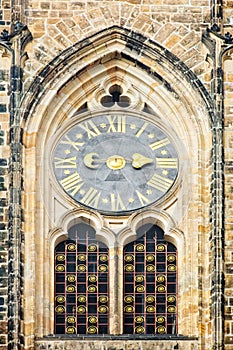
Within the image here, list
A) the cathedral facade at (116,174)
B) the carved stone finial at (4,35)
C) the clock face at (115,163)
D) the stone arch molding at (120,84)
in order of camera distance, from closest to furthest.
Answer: the cathedral facade at (116,174), the clock face at (115,163), the stone arch molding at (120,84), the carved stone finial at (4,35)

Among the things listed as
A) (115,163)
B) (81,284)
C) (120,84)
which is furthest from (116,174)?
(81,284)

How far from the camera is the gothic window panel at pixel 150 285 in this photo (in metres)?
31.8

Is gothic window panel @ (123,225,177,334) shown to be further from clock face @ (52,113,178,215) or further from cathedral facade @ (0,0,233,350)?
clock face @ (52,113,178,215)

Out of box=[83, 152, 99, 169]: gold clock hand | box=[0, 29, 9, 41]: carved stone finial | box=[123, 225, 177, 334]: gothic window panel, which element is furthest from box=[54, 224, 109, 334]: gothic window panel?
box=[0, 29, 9, 41]: carved stone finial

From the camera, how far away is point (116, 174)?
32438 millimetres

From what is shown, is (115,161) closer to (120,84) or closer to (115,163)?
(115,163)

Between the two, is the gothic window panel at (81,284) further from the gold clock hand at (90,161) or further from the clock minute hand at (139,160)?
the clock minute hand at (139,160)

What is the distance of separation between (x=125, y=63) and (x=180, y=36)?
877 millimetres

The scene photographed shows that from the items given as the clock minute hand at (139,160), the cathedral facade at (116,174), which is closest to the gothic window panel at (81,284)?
the cathedral facade at (116,174)

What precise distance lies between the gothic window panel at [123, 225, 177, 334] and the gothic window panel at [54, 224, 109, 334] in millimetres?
319

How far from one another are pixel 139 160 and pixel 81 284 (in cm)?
196

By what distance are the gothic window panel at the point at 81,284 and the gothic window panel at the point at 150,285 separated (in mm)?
319

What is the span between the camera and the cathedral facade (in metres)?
31.7

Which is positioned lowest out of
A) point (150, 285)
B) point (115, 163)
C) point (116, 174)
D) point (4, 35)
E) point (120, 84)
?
point (150, 285)
